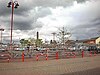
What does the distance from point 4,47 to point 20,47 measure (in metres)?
3.55

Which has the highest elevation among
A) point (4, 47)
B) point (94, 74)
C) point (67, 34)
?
point (67, 34)

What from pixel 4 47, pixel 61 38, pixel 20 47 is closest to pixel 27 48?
pixel 20 47

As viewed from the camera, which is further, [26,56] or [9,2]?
[26,56]

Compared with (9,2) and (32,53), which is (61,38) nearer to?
(32,53)

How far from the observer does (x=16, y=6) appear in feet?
95.1

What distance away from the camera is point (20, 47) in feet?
112

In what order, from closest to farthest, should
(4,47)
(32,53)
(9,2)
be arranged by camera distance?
1. (9,2)
2. (4,47)
3. (32,53)

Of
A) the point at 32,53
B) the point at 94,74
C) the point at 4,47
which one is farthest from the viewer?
the point at 32,53

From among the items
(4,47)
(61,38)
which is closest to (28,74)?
(4,47)

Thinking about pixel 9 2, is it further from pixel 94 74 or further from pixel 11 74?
pixel 94 74

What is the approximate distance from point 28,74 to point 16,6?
57.8 ft

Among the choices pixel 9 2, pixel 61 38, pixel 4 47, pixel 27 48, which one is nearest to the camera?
pixel 9 2

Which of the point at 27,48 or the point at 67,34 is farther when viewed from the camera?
the point at 67,34

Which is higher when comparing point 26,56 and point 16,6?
point 16,6
